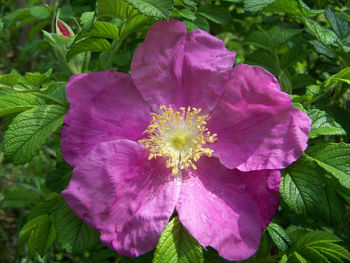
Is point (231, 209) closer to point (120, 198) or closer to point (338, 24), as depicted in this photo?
point (120, 198)

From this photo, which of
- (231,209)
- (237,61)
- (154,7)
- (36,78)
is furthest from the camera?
(237,61)

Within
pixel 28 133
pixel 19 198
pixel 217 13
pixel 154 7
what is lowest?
pixel 19 198

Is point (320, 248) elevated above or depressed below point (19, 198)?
above

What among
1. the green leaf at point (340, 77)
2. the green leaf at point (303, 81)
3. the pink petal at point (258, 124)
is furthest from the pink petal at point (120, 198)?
the green leaf at point (303, 81)

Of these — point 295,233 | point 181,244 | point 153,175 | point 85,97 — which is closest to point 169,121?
point 153,175

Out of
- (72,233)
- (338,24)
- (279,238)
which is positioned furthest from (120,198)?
(338,24)

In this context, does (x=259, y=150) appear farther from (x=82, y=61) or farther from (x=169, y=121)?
(x=82, y=61)

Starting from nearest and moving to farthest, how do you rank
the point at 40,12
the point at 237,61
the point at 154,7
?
1. the point at 154,7
2. the point at 237,61
3. the point at 40,12
